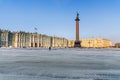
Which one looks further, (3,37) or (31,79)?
(3,37)

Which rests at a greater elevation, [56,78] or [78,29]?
[78,29]

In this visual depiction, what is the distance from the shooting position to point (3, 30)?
7859 inches

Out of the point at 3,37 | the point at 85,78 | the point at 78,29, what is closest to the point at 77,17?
the point at 78,29

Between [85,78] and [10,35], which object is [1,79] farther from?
[10,35]

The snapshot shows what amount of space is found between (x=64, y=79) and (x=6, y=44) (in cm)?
17905

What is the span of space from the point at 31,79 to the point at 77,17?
4803 inches

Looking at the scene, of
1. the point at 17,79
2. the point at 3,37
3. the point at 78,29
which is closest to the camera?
the point at 17,79

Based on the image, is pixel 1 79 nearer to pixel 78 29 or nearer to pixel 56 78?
pixel 56 78

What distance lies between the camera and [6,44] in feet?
622

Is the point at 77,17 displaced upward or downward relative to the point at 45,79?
upward

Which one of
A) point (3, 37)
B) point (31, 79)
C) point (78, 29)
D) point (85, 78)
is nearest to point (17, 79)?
point (31, 79)

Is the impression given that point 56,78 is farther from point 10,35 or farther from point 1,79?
point 10,35

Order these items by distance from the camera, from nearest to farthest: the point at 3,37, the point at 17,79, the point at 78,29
→ 1. the point at 17,79
2. the point at 78,29
3. the point at 3,37

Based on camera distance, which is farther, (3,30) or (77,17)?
(3,30)
